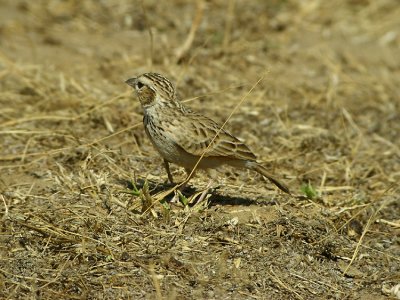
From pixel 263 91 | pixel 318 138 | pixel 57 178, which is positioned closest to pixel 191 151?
pixel 57 178

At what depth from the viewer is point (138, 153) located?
8.53 meters

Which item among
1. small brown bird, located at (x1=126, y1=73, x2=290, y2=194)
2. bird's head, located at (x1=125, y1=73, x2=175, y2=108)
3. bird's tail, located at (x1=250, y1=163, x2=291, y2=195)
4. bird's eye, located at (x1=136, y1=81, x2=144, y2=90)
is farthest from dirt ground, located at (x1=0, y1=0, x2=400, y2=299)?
bird's eye, located at (x1=136, y1=81, x2=144, y2=90)

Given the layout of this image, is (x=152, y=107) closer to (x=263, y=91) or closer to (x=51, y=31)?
(x=263, y=91)

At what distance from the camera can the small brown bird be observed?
272 inches

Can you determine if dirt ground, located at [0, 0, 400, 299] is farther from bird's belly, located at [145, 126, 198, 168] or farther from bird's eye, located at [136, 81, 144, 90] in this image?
bird's eye, located at [136, 81, 144, 90]

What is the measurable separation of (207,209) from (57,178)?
1.54m

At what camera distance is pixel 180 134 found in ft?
22.6

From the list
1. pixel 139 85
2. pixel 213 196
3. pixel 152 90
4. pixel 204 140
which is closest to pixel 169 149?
pixel 204 140

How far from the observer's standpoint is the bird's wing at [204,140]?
6.89 metres

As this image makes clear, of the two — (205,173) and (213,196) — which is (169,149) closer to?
(213,196)

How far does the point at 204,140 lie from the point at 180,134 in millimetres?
222

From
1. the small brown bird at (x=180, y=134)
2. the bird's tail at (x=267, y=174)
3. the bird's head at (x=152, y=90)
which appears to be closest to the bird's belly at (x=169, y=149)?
the small brown bird at (x=180, y=134)

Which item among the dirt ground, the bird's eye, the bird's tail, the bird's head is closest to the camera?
the dirt ground

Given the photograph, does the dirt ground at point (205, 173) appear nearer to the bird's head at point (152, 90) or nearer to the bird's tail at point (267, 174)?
the bird's tail at point (267, 174)
